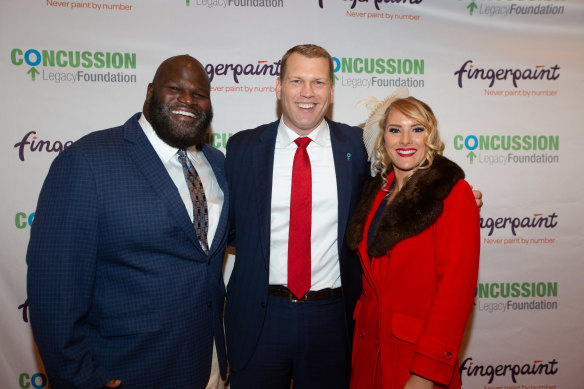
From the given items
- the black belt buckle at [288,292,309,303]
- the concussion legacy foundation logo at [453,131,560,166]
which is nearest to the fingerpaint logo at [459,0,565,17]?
the concussion legacy foundation logo at [453,131,560,166]

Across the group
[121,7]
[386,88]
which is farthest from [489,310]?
[121,7]

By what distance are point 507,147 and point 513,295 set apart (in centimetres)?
123

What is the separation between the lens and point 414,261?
171 cm

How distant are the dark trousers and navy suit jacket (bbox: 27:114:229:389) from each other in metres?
0.31

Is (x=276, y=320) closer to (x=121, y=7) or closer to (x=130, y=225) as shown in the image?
(x=130, y=225)

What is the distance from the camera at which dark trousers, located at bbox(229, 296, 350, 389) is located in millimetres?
1982

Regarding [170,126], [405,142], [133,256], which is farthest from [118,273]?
[405,142]

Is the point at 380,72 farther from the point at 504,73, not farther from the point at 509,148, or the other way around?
the point at 509,148

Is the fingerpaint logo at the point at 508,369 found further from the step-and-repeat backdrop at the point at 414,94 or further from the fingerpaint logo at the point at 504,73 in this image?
the fingerpaint logo at the point at 504,73

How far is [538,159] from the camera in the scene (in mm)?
3125

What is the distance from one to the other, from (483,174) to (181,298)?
2.59m

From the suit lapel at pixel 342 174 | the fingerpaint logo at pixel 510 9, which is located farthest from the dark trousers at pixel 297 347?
the fingerpaint logo at pixel 510 9

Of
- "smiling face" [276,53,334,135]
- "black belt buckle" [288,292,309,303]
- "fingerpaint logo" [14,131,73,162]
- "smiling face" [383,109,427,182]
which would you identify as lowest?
"black belt buckle" [288,292,309,303]

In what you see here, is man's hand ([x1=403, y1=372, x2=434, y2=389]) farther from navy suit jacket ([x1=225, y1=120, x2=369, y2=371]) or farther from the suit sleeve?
the suit sleeve
